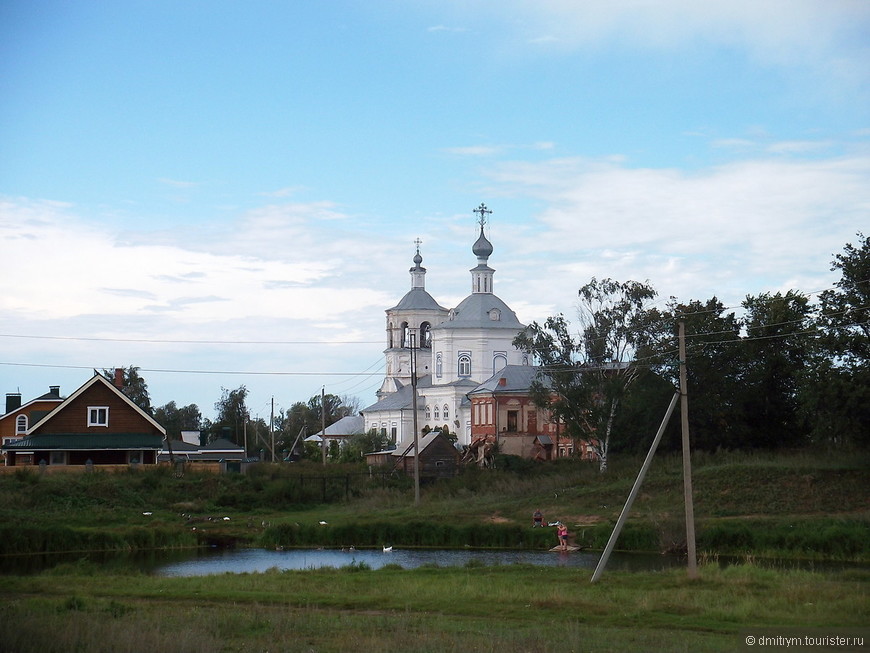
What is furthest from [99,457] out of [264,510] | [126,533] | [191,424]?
[191,424]

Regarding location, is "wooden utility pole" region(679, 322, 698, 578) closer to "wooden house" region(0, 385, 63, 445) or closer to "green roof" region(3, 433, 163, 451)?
"green roof" region(3, 433, 163, 451)

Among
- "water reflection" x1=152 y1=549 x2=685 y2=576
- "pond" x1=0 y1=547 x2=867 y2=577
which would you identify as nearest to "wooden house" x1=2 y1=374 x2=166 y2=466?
"pond" x1=0 y1=547 x2=867 y2=577

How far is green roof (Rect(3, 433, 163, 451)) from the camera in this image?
178ft

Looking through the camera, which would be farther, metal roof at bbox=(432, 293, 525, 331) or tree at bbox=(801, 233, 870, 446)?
metal roof at bbox=(432, 293, 525, 331)

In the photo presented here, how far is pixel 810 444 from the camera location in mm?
55406

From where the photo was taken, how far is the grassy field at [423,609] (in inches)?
634

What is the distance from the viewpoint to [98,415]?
2186 inches

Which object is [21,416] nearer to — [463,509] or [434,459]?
[434,459]

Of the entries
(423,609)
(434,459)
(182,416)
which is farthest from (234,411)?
(423,609)

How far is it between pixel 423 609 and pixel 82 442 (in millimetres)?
37336

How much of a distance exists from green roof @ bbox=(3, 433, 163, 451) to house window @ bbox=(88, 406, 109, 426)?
58cm

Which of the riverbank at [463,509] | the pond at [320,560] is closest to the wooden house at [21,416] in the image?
the riverbank at [463,509]

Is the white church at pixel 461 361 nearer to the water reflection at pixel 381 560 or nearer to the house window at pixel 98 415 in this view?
the house window at pixel 98 415

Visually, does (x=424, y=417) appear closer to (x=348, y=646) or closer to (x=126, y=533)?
(x=126, y=533)
